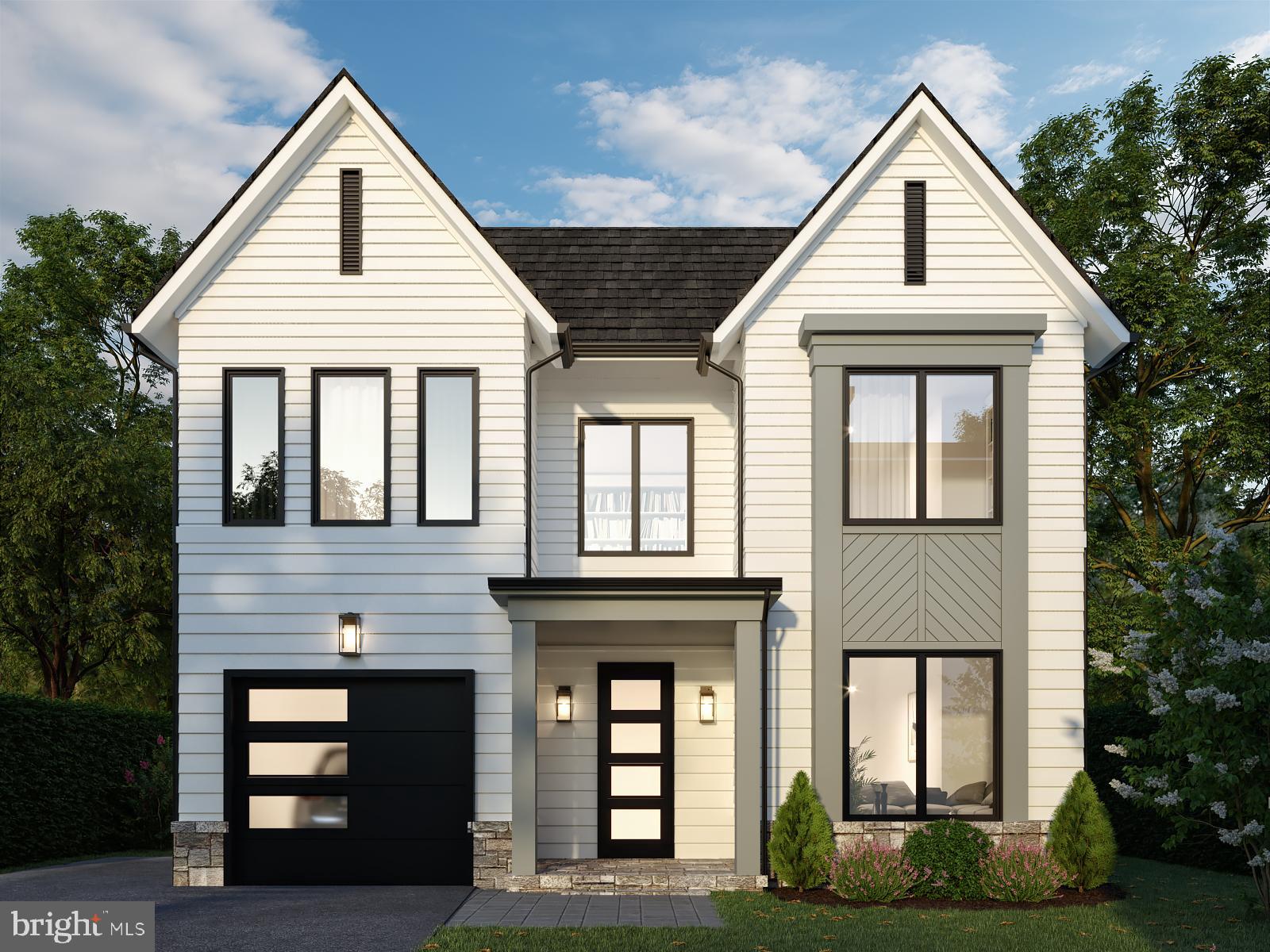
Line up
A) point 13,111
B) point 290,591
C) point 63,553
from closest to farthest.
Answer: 1. point 290,591
2. point 63,553
3. point 13,111

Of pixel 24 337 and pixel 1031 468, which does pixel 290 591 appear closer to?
pixel 1031 468

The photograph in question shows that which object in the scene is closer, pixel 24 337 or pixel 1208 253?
pixel 1208 253

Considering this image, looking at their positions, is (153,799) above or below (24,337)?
below

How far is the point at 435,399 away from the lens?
414 inches

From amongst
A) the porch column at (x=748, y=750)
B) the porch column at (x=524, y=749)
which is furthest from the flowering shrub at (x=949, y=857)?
the porch column at (x=524, y=749)

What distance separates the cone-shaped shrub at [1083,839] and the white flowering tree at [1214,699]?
958 millimetres

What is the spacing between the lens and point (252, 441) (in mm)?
10484

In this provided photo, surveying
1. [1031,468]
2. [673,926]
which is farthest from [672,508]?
[673,926]

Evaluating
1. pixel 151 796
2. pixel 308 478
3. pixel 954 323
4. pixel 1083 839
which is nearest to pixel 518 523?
pixel 308 478

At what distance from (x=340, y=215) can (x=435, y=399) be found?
235 centimetres

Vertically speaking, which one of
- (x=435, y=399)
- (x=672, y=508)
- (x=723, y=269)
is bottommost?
(x=672, y=508)

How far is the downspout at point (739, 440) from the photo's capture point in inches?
422

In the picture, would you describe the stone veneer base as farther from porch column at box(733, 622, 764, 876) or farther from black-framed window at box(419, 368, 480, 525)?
porch column at box(733, 622, 764, 876)

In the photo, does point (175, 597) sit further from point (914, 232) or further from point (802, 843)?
point (914, 232)
